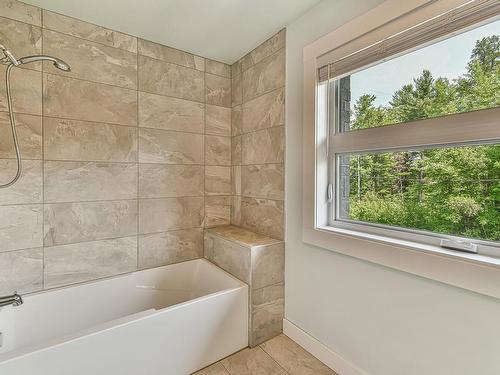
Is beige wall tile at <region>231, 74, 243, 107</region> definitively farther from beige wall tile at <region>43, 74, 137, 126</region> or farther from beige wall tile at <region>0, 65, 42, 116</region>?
beige wall tile at <region>0, 65, 42, 116</region>

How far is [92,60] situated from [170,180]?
40.6 inches

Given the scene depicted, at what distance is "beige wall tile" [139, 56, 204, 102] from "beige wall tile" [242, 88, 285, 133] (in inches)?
18.6

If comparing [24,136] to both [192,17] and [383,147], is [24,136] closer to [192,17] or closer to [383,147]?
[192,17]

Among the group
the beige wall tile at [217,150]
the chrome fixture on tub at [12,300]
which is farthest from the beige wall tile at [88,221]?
the beige wall tile at [217,150]

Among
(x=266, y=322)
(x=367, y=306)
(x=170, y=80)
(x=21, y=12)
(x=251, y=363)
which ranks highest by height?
(x=21, y=12)

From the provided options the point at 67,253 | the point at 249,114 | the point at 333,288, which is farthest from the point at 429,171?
the point at 67,253

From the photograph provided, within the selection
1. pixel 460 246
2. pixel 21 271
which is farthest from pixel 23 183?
pixel 460 246

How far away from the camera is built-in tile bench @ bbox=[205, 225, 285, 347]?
67.3 inches

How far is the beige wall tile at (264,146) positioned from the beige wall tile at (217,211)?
1.49 feet

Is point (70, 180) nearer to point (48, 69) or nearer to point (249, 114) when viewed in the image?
point (48, 69)

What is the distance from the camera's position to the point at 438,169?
117cm

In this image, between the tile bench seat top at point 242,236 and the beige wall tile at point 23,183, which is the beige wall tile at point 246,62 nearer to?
the tile bench seat top at point 242,236

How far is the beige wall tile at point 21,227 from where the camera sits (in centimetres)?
153

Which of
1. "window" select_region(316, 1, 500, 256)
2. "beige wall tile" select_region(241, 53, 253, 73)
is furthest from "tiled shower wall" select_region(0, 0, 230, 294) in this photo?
"window" select_region(316, 1, 500, 256)
